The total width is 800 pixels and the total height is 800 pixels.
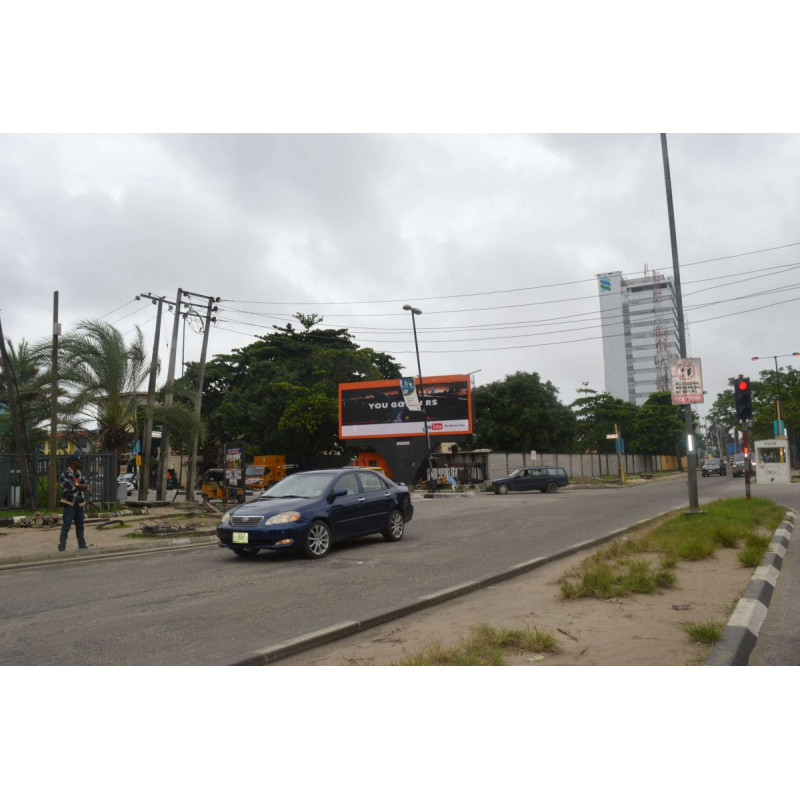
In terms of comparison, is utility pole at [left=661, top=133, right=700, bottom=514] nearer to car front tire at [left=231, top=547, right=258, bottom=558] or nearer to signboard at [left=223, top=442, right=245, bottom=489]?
car front tire at [left=231, top=547, right=258, bottom=558]

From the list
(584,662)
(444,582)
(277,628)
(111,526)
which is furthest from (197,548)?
(584,662)

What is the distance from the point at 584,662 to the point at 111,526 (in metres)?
15.0

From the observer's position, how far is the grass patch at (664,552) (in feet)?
23.9

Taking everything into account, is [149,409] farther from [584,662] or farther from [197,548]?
[584,662]

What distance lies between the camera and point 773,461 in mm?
29562

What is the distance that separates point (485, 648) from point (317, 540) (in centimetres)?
622

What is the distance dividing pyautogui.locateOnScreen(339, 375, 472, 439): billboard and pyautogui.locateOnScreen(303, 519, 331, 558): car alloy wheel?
3116 cm

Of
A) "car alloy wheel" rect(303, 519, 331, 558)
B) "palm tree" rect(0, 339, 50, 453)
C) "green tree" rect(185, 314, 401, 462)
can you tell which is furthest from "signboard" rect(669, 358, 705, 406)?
"green tree" rect(185, 314, 401, 462)

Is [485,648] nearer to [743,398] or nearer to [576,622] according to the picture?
[576,622]

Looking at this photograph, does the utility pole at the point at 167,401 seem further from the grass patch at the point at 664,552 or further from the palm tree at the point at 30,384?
the grass patch at the point at 664,552

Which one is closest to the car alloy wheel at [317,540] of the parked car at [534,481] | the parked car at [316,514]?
the parked car at [316,514]

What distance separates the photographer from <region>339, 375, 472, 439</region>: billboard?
4334cm

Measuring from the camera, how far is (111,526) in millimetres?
17219

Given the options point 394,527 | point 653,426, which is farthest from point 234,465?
point 653,426
